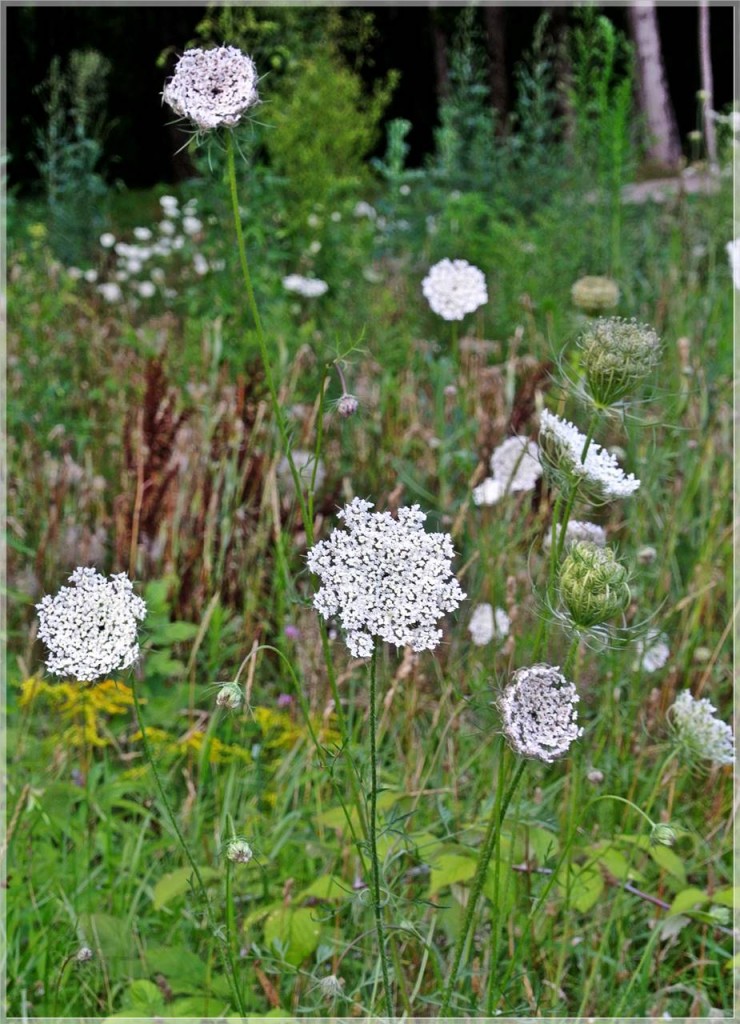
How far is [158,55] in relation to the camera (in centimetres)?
1162

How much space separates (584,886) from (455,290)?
125 centimetres

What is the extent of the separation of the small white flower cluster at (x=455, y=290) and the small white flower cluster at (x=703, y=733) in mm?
973

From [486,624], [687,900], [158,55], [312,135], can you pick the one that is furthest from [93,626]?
[158,55]

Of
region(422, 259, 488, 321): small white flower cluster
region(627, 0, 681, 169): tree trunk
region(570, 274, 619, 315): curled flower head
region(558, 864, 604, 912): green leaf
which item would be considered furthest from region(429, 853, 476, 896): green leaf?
region(627, 0, 681, 169): tree trunk

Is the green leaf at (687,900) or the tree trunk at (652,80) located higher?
the tree trunk at (652,80)

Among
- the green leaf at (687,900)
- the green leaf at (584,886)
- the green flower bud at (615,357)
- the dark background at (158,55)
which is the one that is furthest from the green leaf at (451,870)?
the dark background at (158,55)

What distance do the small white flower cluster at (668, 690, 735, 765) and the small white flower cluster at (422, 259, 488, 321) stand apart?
97cm

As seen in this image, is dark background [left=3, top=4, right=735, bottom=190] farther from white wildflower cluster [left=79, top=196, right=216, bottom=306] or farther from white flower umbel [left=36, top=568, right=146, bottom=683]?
white flower umbel [left=36, top=568, right=146, bottom=683]

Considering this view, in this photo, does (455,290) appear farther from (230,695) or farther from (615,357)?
(230,695)

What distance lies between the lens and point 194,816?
195cm

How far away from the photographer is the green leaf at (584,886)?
146 centimetres

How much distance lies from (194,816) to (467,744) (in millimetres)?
584

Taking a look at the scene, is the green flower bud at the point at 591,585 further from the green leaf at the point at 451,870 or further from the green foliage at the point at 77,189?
the green foliage at the point at 77,189

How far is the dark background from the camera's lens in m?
10.8
